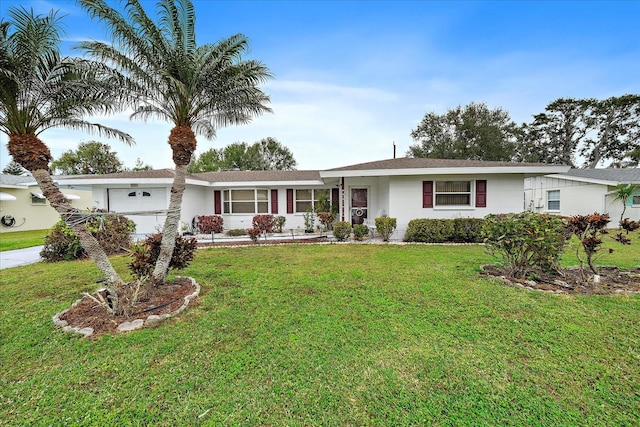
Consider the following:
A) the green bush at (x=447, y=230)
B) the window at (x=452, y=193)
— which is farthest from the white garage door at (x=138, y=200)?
the window at (x=452, y=193)

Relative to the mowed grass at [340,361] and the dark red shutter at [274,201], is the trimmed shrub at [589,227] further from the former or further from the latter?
the dark red shutter at [274,201]

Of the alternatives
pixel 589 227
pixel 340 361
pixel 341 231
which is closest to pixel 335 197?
pixel 341 231

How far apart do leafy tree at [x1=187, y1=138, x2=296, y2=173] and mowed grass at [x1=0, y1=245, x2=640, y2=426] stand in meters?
33.1

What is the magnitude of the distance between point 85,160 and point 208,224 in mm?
31445

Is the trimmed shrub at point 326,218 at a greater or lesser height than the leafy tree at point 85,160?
lesser

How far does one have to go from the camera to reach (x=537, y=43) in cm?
1124

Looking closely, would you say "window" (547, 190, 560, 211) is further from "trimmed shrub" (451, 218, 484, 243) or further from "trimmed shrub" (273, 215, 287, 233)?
"trimmed shrub" (273, 215, 287, 233)

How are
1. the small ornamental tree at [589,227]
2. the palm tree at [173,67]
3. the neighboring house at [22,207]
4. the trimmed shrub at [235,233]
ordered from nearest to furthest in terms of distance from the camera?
1. the palm tree at [173,67]
2. the small ornamental tree at [589,227]
3. the trimmed shrub at [235,233]
4. the neighboring house at [22,207]

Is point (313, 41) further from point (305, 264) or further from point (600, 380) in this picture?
point (600, 380)

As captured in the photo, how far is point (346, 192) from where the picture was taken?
12.5 metres

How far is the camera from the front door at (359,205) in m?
13.1

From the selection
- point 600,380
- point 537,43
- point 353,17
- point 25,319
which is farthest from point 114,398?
point 537,43

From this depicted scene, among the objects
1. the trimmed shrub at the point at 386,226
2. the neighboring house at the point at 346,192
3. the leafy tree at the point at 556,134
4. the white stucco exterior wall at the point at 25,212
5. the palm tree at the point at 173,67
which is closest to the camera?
the palm tree at the point at 173,67

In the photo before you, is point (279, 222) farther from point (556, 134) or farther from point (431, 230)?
point (556, 134)
